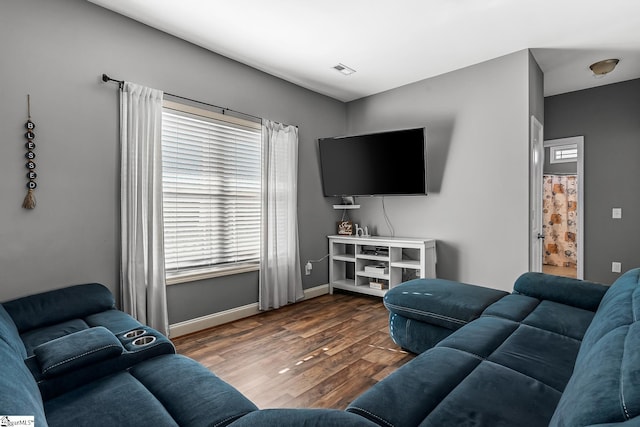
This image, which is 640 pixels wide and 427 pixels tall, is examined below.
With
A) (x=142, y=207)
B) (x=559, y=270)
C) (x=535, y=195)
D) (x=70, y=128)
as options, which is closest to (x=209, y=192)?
(x=142, y=207)

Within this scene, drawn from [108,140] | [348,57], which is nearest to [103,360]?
[108,140]

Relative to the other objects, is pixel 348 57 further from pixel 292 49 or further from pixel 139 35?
pixel 139 35

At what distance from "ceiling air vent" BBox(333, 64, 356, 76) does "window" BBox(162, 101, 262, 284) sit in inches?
43.2

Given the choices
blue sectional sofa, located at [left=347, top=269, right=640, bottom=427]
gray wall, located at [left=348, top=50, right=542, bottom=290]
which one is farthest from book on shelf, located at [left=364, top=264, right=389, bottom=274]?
blue sectional sofa, located at [left=347, top=269, right=640, bottom=427]

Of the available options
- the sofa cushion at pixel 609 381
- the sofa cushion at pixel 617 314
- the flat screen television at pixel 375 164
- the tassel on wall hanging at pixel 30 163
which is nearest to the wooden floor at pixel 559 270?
the flat screen television at pixel 375 164

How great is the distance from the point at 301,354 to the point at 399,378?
1.42 metres

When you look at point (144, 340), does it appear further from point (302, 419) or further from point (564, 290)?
point (564, 290)

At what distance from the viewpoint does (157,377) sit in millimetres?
1376

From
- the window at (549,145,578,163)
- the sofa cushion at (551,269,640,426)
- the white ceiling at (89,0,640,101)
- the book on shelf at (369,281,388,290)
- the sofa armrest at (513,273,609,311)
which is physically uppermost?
the white ceiling at (89,0,640,101)

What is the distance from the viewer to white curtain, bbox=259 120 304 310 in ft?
12.0

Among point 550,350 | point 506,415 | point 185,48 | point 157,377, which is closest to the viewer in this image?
point 506,415

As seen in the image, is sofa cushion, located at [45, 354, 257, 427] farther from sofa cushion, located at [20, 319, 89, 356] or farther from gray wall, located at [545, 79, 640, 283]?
gray wall, located at [545, 79, 640, 283]

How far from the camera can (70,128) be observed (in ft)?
7.87

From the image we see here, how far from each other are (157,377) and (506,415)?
1.31m
